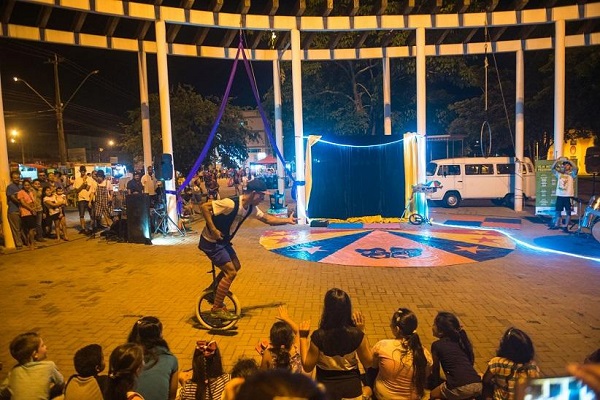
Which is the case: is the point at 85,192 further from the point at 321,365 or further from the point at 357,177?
the point at 321,365

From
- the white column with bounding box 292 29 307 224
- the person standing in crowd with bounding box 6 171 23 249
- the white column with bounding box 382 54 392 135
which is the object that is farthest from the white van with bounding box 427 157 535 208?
the person standing in crowd with bounding box 6 171 23 249

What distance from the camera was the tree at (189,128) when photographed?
2773 centimetres

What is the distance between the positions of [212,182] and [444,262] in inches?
555

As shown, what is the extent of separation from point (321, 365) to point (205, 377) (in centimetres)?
91

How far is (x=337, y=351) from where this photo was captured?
11.2 feet

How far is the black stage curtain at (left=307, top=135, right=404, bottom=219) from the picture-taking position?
52.6 ft

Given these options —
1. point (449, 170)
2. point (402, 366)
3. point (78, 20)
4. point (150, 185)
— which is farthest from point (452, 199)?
point (402, 366)

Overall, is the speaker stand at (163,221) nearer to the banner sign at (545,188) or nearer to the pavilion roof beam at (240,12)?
the pavilion roof beam at (240,12)

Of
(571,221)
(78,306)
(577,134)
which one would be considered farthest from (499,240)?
(577,134)

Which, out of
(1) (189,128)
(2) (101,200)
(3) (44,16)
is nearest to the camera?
(3) (44,16)

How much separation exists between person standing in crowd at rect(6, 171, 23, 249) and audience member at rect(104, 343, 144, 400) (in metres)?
10.7

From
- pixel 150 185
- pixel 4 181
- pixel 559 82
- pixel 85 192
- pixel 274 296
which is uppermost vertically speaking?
pixel 559 82

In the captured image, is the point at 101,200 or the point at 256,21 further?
the point at 101,200

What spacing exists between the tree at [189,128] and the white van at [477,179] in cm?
1411
